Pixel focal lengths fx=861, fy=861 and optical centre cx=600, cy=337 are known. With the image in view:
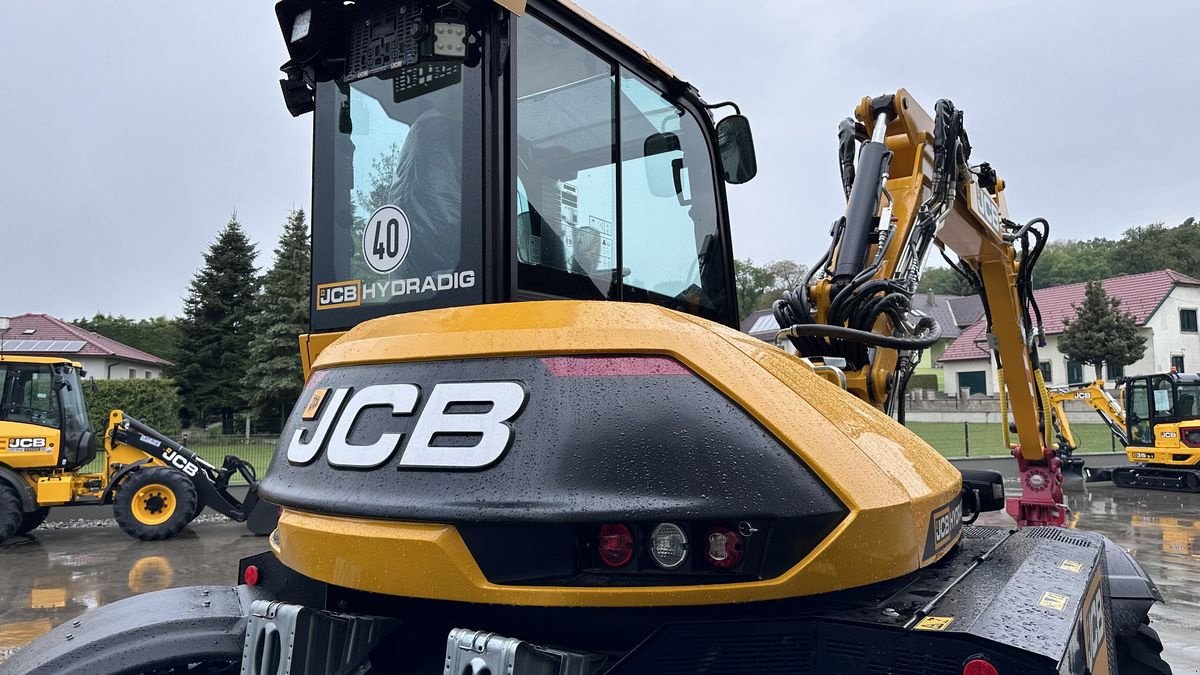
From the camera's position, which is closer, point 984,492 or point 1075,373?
point 984,492

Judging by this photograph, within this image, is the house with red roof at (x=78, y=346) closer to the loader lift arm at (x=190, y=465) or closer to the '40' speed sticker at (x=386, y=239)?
the loader lift arm at (x=190, y=465)

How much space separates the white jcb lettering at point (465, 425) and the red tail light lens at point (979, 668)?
100 cm

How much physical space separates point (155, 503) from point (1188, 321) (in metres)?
44.9

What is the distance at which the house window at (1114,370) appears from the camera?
37188mm

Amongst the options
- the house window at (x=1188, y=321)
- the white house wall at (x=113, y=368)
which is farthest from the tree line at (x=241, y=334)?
the house window at (x=1188, y=321)

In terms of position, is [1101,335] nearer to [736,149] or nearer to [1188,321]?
[1188,321]

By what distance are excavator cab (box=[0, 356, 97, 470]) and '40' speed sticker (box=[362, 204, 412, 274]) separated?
37.7 ft

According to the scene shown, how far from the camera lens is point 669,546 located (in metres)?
1.80

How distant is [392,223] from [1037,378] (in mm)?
6220

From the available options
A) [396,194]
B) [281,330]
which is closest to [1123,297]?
[281,330]

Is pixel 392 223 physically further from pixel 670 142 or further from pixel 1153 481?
pixel 1153 481

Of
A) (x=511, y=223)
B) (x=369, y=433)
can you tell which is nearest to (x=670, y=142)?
(x=511, y=223)

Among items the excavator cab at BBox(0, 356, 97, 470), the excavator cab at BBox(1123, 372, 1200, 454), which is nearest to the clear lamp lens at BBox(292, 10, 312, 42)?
the excavator cab at BBox(0, 356, 97, 470)

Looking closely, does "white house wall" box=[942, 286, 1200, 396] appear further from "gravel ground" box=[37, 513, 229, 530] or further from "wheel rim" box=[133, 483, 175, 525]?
"wheel rim" box=[133, 483, 175, 525]
